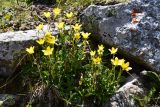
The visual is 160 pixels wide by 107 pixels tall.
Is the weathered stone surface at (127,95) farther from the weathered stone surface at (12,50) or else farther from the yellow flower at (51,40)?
the weathered stone surface at (12,50)

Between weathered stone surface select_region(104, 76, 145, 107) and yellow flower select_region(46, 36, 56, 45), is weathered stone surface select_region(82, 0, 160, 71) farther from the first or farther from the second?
yellow flower select_region(46, 36, 56, 45)

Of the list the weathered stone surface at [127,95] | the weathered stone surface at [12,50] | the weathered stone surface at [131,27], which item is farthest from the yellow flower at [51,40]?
the weathered stone surface at [127,95]

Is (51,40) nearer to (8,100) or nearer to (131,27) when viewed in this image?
(8,100)

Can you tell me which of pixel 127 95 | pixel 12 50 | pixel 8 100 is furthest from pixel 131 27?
pixel 8 100

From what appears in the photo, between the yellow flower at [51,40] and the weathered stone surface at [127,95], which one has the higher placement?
the yellow flower at [51,40]

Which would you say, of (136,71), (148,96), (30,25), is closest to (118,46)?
(136,71)

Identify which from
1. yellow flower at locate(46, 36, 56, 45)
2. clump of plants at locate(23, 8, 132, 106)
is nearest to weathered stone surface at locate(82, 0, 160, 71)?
clump of plants at locate(23, 8, 132, 106)
